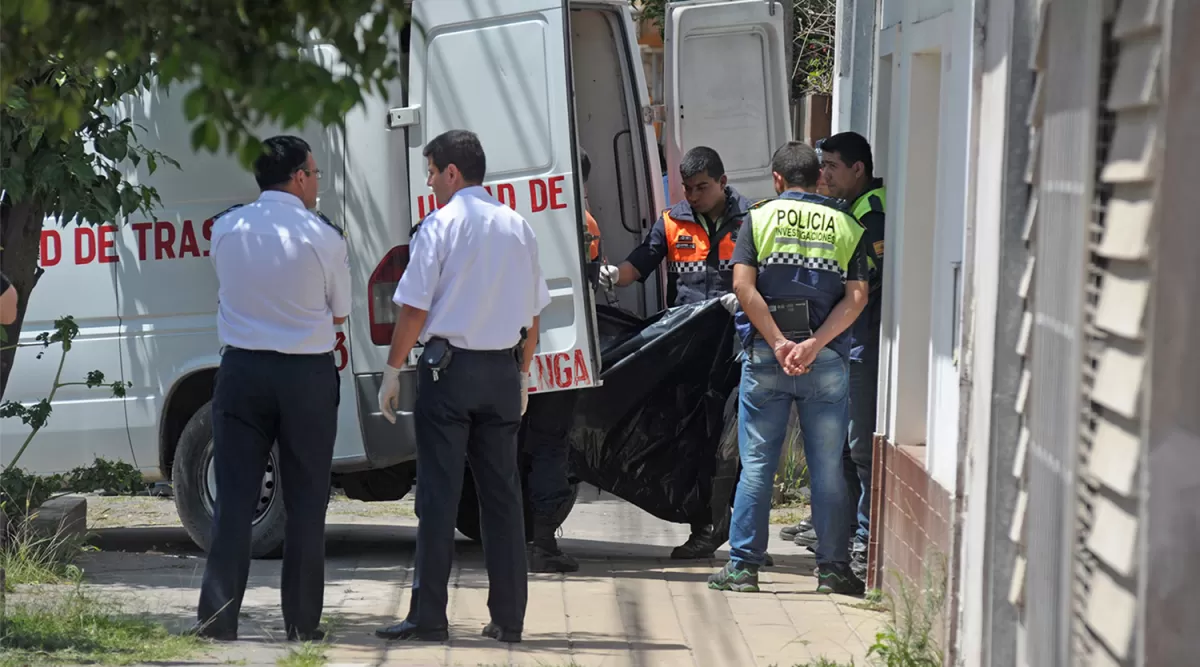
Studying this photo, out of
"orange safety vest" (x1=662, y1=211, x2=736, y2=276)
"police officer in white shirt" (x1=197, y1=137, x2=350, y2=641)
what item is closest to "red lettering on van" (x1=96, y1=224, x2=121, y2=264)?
"police officer in white shirt" (x1=197, y1=137, x2=350, y2=641)

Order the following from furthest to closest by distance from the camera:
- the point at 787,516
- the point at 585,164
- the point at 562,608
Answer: the point at 787,516, the point at 585,164, the point at 562,608

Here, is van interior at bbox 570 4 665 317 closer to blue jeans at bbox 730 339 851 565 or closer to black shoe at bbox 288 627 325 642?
blue jeans at bbox 730 339 851 565

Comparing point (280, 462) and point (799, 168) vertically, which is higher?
point (799, 168)

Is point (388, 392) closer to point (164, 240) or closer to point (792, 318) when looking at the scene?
point (792, 318)

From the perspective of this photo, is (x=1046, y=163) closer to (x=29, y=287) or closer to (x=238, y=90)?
(x=238, y=90)

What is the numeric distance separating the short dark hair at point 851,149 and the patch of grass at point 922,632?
2.20 meters

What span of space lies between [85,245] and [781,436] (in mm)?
3136

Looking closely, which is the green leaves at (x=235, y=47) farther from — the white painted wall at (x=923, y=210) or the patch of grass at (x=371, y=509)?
the patch of grass at (x=371, y=509)

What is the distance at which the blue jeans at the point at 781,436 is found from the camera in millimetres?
6754

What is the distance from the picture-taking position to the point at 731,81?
988cm

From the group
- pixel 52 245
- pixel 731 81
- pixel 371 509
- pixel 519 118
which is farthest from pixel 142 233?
pixel 731 81

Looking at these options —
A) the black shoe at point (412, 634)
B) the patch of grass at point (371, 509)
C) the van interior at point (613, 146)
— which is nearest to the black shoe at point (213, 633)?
the black shoe at point (412, 634)

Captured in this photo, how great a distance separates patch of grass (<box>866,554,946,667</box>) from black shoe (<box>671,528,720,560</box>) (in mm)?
2227

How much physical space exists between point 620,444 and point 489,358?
2.03m
